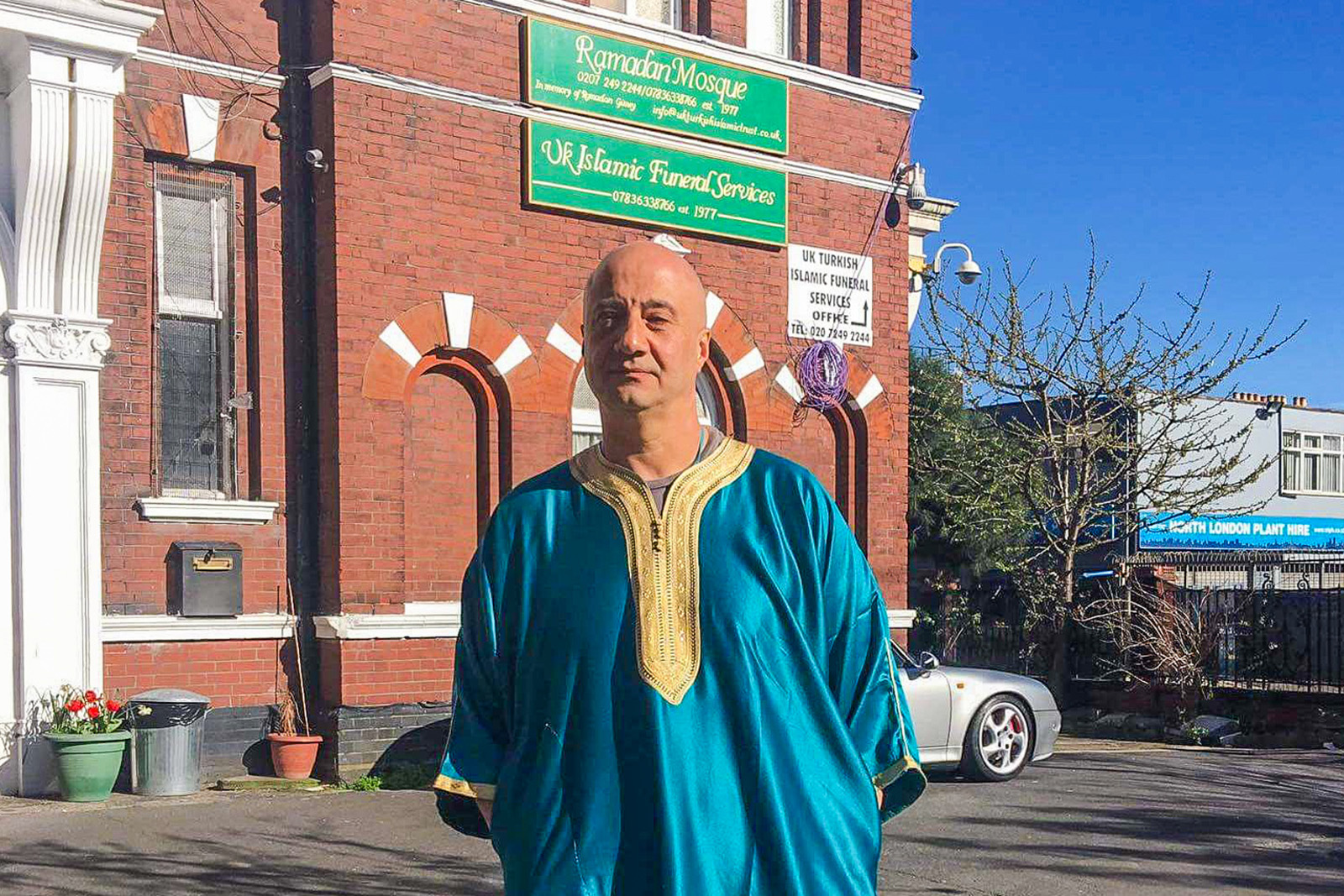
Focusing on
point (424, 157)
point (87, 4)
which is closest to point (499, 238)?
point (424, 157)

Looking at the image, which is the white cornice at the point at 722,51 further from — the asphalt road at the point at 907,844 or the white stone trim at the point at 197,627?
the asphalt road at the point at 907,844

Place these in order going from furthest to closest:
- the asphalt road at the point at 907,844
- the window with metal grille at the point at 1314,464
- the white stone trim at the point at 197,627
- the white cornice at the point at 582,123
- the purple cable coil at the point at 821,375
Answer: the window with metal grille at the point at 1314,464, the purple cable coil at the point at 821,375, the white cornice at the point at 582,123, the white stone trim at the point at 197,627, the asphalt road at the point at 907,844

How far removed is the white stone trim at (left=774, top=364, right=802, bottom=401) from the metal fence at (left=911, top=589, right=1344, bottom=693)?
529 centimetres

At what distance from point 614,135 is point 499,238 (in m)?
1.48

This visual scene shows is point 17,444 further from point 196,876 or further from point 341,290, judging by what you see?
point 196,876

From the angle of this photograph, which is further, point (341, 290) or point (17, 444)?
point (341, 290)

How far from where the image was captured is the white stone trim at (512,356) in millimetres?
12117

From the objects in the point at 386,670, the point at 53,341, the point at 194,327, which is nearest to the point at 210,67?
the point at 194,327

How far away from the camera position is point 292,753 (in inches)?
437

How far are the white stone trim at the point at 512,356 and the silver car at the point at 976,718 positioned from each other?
12.8 ft

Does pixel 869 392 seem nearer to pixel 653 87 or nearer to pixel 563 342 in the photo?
pixel 563 342

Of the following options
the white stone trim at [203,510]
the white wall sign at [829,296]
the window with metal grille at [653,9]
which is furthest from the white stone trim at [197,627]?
the window with metal grille at [653,9]

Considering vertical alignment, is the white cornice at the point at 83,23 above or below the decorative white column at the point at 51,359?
above

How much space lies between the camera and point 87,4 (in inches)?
397
